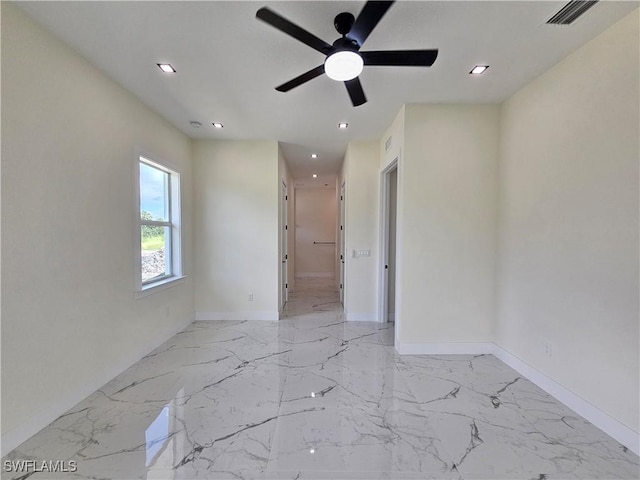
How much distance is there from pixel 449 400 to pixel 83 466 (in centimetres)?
249

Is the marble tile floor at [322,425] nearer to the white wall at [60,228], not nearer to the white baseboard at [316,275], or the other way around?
the white wall at [60,228]

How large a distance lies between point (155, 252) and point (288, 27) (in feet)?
9.96

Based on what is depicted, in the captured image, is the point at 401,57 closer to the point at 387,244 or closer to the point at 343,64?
the point at 343,64

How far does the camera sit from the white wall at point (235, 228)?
4.18m

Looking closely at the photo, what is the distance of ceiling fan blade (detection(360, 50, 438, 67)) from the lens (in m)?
1.69

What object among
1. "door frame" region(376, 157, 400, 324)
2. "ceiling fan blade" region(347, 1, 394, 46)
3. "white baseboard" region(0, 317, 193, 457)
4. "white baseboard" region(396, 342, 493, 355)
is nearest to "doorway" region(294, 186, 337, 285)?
"door frame" region(376, 157, 400, 324)

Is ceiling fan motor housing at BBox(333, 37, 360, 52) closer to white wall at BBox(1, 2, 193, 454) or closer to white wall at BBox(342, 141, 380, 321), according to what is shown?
white wall at BBox(1, 2, 193, 454)

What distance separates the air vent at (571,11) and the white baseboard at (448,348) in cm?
288

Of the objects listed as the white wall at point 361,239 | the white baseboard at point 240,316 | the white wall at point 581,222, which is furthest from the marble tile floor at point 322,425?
the white wall at point 361,239

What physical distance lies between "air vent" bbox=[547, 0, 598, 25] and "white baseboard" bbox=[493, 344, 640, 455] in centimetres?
264

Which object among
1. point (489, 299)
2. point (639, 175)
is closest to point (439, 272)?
point (489, 299)

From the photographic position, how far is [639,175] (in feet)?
5.65

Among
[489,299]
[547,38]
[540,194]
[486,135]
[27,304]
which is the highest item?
A: [547,38]

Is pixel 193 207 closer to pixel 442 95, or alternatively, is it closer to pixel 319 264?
pixel 442 95
